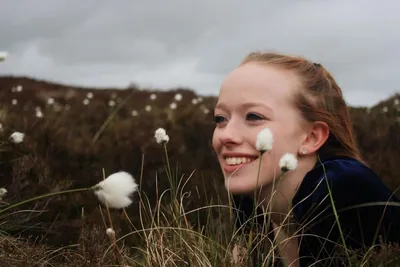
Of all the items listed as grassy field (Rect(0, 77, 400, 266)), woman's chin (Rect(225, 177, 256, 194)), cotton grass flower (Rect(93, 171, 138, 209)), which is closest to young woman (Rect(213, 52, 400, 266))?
woman's chin (Rect(225, 177, 256, 194))

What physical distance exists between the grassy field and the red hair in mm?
753

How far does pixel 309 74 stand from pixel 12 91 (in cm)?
1768

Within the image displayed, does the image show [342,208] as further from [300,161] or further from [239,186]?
[239,186]

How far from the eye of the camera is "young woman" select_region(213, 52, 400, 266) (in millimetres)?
3875

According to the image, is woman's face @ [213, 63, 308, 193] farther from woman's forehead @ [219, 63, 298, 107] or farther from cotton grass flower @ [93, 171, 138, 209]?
cotton grass flower @ [93, 171, 138, 209]

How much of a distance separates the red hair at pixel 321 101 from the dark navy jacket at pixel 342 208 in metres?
0.31

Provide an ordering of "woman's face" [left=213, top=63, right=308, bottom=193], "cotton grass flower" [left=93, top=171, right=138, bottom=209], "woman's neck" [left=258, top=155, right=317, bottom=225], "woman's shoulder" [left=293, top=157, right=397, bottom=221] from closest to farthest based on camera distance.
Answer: "cotton grass flower" [left=93, top=171, right=138, bottom=209], "woman's shoulder" [left=293, top=157, right=397, bottom=221], "woman's face" [left=213, top=63, right=308, bottom=193], "woman's neck" [left=258, top=155, right=317, bottom=225]

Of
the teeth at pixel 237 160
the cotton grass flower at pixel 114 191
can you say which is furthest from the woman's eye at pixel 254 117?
the cotton grass flower at pixel 114 191

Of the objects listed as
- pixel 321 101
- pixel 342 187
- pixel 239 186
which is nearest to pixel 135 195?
pixel 321 101

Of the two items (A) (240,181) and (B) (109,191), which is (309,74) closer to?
(A) (240,181)

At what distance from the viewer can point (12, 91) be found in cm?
2091

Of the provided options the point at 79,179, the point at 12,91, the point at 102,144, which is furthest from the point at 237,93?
the point at 12,91

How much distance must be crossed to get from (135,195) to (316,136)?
15.3ft

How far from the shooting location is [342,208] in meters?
3.81
